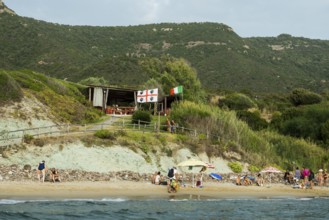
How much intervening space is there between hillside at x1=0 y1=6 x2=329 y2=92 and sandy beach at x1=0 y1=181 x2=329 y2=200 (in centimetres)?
5750

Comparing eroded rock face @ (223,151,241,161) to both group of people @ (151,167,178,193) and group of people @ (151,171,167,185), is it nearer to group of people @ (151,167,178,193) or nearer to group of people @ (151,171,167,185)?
group of people @ (151,167,178,193)

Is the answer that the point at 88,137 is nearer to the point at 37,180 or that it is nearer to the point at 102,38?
the point at 37,180

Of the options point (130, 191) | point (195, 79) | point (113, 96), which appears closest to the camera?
point (130, 191)

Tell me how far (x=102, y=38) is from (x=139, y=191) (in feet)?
342

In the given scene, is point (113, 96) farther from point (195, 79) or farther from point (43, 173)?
point (43, 173)

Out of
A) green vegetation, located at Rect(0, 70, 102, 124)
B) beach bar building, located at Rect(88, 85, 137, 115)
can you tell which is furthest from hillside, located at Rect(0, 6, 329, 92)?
green vegetation, located at Rect(0, 70, 102, 124)

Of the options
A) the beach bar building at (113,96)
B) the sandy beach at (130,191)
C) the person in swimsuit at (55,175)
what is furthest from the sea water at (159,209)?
the beach bar building at (113,96)

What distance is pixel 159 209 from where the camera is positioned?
22062mm

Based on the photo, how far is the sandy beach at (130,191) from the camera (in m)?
23.8

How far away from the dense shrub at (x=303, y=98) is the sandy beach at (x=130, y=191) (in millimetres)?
45436

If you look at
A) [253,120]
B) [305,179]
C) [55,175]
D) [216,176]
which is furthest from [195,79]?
[55,175]

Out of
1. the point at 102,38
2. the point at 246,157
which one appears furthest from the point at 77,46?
the point at 246,157

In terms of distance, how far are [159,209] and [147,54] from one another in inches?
3935

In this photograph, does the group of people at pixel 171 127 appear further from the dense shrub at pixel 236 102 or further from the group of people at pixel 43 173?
the dense shrub at pixel 236 102
